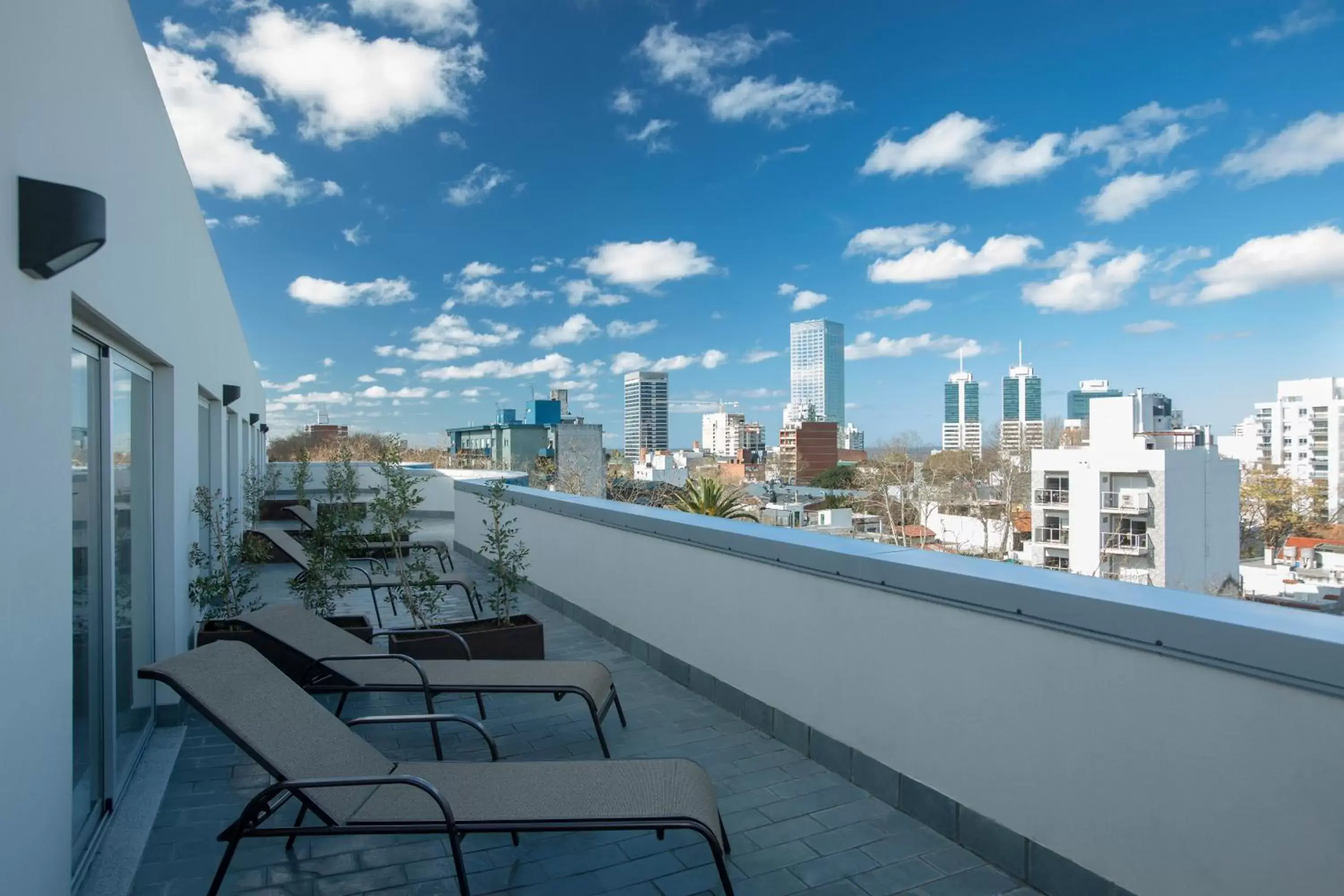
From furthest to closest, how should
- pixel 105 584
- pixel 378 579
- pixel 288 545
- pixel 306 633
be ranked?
pixel 288 545 < pixel 378 579 < pixel 306 633 < pixel 105 584

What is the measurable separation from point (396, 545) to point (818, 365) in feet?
445

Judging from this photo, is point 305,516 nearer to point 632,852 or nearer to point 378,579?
point 378,579

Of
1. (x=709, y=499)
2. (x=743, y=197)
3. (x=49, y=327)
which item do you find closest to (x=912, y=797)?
(x=49, y=327)

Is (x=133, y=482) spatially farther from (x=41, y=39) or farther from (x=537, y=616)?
(x=537, y=616)

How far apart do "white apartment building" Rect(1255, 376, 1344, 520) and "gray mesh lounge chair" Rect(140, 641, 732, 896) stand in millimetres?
35119

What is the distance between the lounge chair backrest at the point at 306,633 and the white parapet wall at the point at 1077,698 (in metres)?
2.09

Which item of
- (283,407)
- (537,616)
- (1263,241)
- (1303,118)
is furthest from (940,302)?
(537,616)

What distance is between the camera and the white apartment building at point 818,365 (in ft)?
447

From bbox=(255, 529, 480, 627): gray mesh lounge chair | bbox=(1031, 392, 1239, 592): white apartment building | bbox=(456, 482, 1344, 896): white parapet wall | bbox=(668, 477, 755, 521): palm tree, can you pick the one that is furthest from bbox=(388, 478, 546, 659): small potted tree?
bbox=(1031, 392, 1239, 592): white apartment building

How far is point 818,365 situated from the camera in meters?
138

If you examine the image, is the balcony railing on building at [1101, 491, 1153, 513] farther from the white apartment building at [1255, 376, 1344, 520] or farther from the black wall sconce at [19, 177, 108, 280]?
the black wall sconce at [19, 177, 108, 280]

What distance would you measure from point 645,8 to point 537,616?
22.7 meters

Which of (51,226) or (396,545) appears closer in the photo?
(51,226)

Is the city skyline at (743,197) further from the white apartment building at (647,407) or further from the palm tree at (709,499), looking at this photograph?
the palm tree at (709,499)
